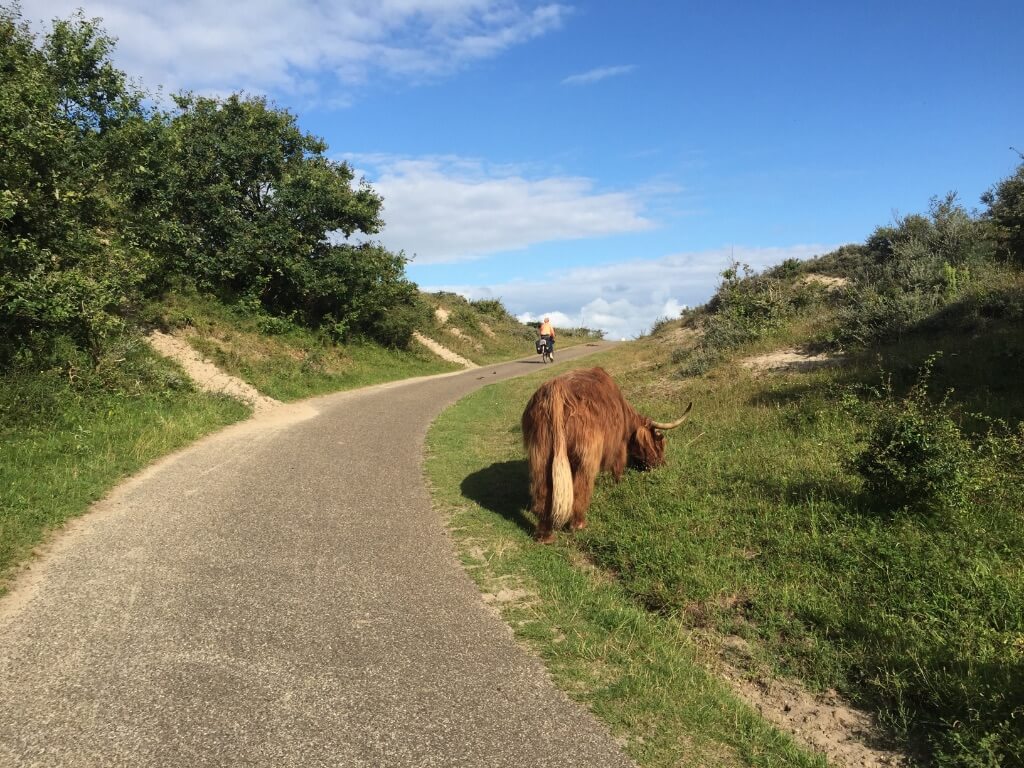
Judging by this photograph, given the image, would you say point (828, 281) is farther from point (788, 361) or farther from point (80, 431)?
point (80, 431)

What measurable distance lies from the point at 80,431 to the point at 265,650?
6.60m

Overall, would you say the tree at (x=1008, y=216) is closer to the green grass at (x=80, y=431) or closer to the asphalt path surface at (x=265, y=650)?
the asphalt path surface at (x=265, y=650)

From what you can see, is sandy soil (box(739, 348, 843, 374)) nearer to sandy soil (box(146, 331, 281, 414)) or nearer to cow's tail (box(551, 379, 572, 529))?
cow's tail (box(551, 379, 572, 529))

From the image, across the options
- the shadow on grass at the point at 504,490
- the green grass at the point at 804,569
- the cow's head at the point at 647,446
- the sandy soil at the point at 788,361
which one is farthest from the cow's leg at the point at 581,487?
the sandy soil at the point at 788,361

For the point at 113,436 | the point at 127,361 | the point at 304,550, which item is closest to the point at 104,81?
the point at 127,361

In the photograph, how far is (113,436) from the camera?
8.41m

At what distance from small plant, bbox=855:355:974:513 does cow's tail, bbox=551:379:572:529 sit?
2.80 metres

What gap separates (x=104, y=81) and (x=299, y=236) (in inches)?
243

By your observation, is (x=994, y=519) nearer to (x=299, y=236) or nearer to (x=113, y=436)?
(x=113, y=436)

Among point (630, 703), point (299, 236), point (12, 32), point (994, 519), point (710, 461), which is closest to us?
point (630, 703)

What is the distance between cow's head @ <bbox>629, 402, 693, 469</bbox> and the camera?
291 inches

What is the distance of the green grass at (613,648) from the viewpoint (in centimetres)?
296

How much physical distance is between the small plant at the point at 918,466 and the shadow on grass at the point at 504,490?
3371 millimetres

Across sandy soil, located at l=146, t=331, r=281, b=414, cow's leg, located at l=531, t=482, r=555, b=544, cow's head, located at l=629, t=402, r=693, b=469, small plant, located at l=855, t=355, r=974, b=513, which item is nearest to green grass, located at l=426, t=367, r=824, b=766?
cow's leg, located at l=531, t=482, r=555, b=544
